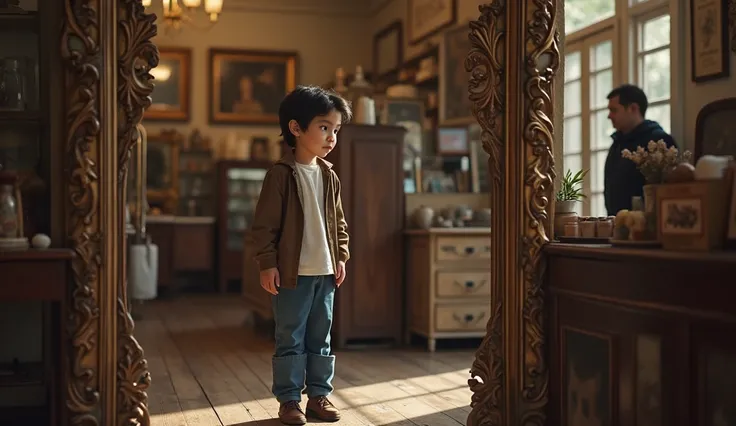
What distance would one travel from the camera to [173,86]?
1023 centimetres

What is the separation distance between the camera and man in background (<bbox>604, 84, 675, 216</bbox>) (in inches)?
182

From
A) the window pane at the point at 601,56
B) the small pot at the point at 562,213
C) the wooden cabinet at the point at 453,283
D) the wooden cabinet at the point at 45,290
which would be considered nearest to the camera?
the wooden cabinet at the point at 45,290

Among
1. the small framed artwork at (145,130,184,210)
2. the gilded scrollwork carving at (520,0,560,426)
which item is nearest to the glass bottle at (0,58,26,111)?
the gilded scrollwork carving at (520,0,560,426)

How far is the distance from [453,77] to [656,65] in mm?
2393

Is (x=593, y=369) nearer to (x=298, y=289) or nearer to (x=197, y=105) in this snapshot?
(x=298, y=289)

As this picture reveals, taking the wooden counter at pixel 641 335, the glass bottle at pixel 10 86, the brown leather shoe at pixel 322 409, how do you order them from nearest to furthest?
the wooden counter at pixel 641 335 < the glass bottle at pixel 10 86 < the brown leather shoe at pixel 322 409

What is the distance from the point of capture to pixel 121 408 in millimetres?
2934

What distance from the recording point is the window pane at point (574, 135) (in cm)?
629

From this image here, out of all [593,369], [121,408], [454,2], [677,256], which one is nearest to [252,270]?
[454,2]

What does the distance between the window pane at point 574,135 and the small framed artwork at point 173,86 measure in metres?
5.22

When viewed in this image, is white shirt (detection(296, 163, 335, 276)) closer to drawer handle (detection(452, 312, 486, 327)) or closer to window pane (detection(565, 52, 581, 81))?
drawer handle (detection(452, 312, 486, 327))

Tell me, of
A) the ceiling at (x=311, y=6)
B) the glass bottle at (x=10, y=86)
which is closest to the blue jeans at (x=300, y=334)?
the glass bottle at (x=10, y=86)

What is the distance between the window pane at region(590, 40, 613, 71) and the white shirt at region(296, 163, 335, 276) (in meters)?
3.08

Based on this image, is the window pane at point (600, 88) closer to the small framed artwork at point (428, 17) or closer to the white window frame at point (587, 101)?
the white window frame at point (587, 101)
